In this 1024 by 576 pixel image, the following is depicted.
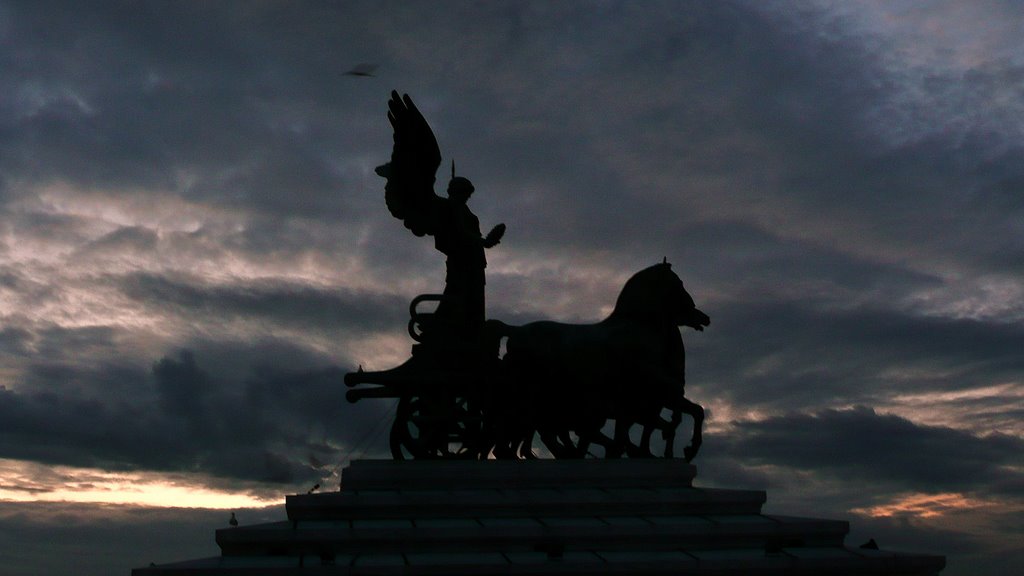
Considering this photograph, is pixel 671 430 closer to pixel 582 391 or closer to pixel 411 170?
pixel 582 391

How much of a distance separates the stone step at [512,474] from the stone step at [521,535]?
4.63ft

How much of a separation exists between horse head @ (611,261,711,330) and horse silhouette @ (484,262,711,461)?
16.3 inches

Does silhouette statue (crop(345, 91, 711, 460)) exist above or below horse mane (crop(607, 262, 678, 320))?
below

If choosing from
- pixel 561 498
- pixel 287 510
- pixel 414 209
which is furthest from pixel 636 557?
pixel 414 209

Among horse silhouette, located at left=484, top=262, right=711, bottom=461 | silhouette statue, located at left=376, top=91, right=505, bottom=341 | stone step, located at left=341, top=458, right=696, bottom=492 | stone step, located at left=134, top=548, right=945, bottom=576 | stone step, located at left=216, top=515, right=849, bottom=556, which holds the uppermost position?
silhouette statue, located at left=376, top=91, right=505, bottom=341

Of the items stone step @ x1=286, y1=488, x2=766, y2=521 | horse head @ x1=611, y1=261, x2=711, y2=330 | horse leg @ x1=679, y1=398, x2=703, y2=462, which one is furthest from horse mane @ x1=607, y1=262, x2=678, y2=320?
stone step @ x1=286, y1=488, x2=766, y2=521

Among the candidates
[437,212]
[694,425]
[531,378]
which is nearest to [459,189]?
[437,212]

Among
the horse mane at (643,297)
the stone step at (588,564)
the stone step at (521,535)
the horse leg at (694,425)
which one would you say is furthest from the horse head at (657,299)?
the stone step at (588,564)

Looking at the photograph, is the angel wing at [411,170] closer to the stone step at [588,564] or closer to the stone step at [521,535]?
the stone step at [521,535]

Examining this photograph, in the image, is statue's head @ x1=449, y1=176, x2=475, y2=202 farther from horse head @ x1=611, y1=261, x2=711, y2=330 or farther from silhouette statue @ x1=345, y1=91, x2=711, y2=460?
horse head @ x1=611, y1=261, x2=711, y2=330

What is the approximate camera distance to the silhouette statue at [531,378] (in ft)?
68.7

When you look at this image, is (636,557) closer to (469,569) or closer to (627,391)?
(469,569)

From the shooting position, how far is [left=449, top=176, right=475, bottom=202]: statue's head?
22.4m

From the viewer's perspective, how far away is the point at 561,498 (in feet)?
63.0
